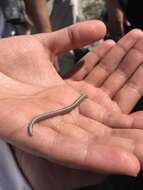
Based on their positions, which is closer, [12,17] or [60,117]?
[60,117]

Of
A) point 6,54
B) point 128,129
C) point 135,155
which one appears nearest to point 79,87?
point 6,54

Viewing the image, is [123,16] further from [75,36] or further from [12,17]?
[75,36]

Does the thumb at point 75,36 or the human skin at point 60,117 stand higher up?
the thumb at point 75,36

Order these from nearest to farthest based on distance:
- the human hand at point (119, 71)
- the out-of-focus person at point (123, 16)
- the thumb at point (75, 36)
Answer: the human hand at point (119, 71) → the thumb at point (75, 36) → the out-of-focus person at point (123, 16)

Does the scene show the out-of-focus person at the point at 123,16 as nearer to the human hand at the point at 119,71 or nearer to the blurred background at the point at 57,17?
the blurred background at the point at 57,17

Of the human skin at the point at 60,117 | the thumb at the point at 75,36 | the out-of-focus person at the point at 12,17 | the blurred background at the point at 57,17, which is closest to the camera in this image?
the human skin at the point at 60,117

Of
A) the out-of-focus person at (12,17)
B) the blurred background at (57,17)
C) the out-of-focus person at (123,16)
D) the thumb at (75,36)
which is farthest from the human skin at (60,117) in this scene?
the out-of-focus person at (123,16)

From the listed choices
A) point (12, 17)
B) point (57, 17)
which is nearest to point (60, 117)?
point (12, 17)

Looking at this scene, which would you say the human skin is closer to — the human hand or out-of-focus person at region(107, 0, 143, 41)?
the human hand
